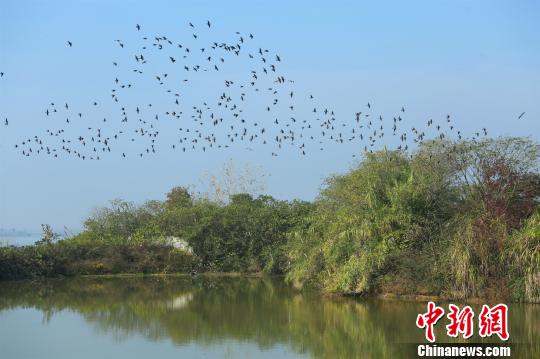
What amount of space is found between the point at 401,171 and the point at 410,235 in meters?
2.66

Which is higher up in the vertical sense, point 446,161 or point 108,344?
point 446,161

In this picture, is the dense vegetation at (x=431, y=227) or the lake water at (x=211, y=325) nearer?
the lake water at (x=211, y=325)

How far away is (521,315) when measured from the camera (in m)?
19.0

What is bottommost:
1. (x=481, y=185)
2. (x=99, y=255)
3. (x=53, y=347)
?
(x=53, y=347)

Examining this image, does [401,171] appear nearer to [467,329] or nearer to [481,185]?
[481,185]

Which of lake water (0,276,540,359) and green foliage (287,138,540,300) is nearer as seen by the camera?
lake water (0,276,540,359)

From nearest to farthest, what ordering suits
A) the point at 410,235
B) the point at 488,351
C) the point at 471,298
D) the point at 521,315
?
1. the point at 488,351
2. the point at 521,315
3. the point at 471,298
4. the point at 410,235

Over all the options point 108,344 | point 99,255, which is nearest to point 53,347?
point 108,344

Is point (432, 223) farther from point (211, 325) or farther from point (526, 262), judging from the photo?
point (211, 325)

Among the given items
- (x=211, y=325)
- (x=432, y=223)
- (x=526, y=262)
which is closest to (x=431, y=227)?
(x=432, y=223)

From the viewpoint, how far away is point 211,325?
19.6 meters

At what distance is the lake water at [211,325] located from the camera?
15.7 metres

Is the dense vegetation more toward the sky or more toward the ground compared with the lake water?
more toward the sky

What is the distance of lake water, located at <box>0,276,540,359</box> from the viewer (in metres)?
15.7
